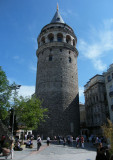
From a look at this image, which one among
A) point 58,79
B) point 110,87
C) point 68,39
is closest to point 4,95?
point 58,79

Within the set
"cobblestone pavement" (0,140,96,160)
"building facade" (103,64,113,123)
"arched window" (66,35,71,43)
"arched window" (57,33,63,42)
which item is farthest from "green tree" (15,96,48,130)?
"arched window" (66,35,71,43)

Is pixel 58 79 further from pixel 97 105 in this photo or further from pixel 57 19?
pixel 57 19

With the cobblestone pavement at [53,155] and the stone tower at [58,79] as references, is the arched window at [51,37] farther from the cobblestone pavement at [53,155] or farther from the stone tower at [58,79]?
the cobblestone pavement at [53,155]

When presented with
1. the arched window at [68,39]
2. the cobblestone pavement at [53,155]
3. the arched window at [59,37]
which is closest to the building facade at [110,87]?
the arched window at [68,39]

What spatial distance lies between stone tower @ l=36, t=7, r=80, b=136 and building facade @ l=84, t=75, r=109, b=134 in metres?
5.20

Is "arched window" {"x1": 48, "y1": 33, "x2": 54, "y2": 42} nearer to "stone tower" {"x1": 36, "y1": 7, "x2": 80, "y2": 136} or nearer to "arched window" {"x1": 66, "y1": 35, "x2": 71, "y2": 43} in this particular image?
"stone tower" {"x1": 36, "y1": 7, "x2": 80, "y2": 136}

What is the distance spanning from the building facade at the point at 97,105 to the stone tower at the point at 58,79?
17.1 ft

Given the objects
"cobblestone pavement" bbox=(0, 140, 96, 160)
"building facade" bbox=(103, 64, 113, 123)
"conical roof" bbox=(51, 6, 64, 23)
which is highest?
"conical roof" bbox=(51, 6, 64, 23)

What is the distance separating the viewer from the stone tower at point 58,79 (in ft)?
88.6

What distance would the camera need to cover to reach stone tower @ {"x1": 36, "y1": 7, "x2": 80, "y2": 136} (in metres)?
27.0

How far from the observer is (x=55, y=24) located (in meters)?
35.2

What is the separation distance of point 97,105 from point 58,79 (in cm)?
1130

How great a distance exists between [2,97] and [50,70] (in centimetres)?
1272

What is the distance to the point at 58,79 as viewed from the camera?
2933cm
